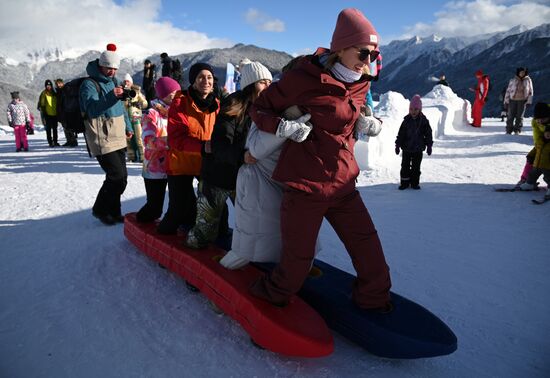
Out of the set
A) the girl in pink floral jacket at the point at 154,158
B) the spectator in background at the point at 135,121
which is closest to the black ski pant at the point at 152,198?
the girl in pink floral jacket at the point at 154,158

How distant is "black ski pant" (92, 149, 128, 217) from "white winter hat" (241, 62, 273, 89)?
2.39 metres

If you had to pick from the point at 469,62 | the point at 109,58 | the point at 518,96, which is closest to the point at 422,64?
the point at 469,62

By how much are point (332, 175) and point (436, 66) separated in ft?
303

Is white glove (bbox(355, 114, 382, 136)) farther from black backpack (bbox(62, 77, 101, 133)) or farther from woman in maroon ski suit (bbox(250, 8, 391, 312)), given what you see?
black backpack (bbox(62, 77, 101, 133))

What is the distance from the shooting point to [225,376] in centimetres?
200

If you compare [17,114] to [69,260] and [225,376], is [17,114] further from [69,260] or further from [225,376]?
[225,376]

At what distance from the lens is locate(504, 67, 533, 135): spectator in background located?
999 cm

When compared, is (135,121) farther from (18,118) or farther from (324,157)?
(324,157)

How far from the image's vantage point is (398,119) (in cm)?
890

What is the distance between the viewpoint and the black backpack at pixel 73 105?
12.7ft

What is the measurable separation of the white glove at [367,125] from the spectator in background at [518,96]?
1003cm

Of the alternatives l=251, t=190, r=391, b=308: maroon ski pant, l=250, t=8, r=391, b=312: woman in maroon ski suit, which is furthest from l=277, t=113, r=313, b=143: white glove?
l=251, t=190, r=391, b=308: maroon ski pant

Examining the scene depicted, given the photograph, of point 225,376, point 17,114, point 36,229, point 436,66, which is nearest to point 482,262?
point 225,376

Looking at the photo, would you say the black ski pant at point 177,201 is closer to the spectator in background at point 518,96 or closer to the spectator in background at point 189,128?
the spectator in background at point 189,128
